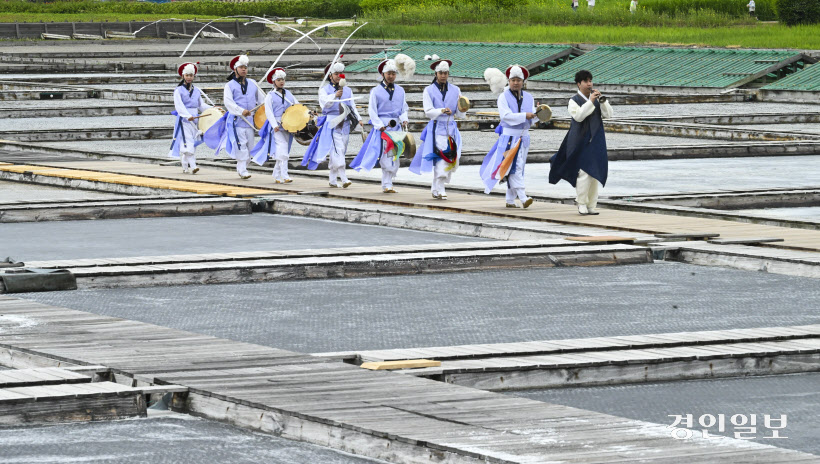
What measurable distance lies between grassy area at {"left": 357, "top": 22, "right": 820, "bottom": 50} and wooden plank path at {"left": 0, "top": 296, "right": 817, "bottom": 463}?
117 ft

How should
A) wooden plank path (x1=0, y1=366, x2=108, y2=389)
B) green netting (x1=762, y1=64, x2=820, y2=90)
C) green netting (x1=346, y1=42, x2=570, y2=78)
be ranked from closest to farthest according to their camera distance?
wooden plank path (x1=0, y1=366, x2=108, y2=389) → green netting (x1=762, y1=64, x2=820, y2=90) → green netting (x1=346, y1=42, x2=570, y2=78)

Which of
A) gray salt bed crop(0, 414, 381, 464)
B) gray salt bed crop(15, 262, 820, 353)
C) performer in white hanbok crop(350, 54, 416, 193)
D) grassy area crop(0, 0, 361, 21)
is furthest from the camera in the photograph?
grassy area crop(0, 0, 361, 21)

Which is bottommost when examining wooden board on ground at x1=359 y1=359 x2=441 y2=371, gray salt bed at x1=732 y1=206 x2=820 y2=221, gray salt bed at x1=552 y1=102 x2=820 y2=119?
gray salt bed at x1=732 y1=206 x2=820 y2=221

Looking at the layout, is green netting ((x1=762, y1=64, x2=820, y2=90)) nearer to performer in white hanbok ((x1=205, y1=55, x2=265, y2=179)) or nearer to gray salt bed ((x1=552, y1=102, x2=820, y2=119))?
gray salt bed ((x1=552, y1=102, x2=820, y2=119))

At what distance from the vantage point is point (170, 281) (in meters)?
11.2

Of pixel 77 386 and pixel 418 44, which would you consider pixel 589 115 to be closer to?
pixel 77 386

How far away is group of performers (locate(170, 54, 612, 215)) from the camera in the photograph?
14859 mm

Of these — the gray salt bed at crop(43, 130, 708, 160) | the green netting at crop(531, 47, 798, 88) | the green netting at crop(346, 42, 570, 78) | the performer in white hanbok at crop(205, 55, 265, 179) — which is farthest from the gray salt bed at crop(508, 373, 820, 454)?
the green netting at crop(346, 42, 570, 78)

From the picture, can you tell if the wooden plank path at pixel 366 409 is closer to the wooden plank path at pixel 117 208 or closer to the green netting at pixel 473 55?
the wooden plank path at pixel 117 208

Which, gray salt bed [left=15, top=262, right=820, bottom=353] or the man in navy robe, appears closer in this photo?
gray salt bed [left=15, top=262, right=820, bottom=353]

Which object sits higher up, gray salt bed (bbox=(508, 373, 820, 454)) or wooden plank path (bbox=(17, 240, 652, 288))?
wooden plank path (bbox=(17, 240, 652, 288))

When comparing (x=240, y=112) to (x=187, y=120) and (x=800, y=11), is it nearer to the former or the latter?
(x=187, y=120)

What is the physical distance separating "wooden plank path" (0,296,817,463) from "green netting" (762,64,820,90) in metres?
29.4

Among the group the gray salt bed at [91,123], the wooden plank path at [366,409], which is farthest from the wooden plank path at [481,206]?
the gray salt bed at [91,123]
